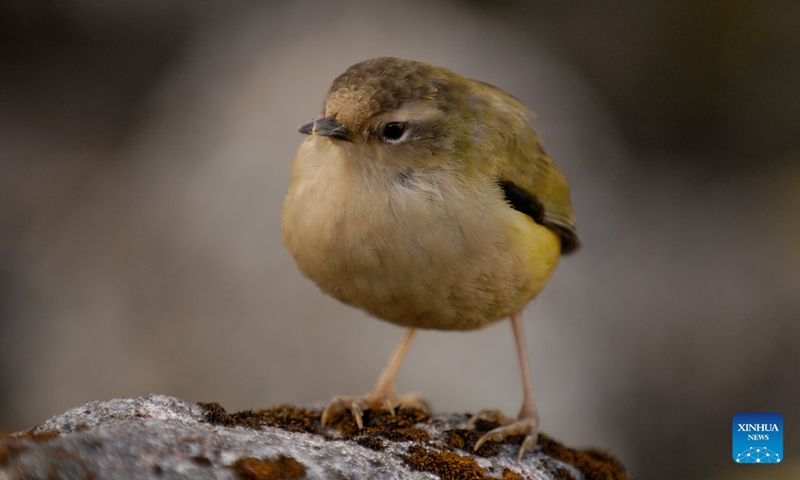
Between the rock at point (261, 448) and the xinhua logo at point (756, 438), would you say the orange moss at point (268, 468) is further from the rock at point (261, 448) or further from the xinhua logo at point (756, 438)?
the xinhua logo at point (756, 438)

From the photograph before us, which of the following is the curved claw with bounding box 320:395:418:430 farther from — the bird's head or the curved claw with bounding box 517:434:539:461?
the bird's head

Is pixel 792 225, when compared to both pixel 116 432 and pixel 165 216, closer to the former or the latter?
pixel 165 216

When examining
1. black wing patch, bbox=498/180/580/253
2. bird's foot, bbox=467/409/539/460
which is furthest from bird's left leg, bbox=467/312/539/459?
black wing patch, bbox=498/180/580/253

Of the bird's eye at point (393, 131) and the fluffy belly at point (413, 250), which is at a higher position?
the bird's eye at point (393, 131)

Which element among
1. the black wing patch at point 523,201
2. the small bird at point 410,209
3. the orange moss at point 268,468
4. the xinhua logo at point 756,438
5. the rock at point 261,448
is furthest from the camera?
the xinhua logo at point 756,438

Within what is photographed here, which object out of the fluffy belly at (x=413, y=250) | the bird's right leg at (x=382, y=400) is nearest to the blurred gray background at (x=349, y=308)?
the bird's right leg at (x=382, y=400)

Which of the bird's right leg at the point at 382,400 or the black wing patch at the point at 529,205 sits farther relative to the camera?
the black wing patch at the point at 529,205
